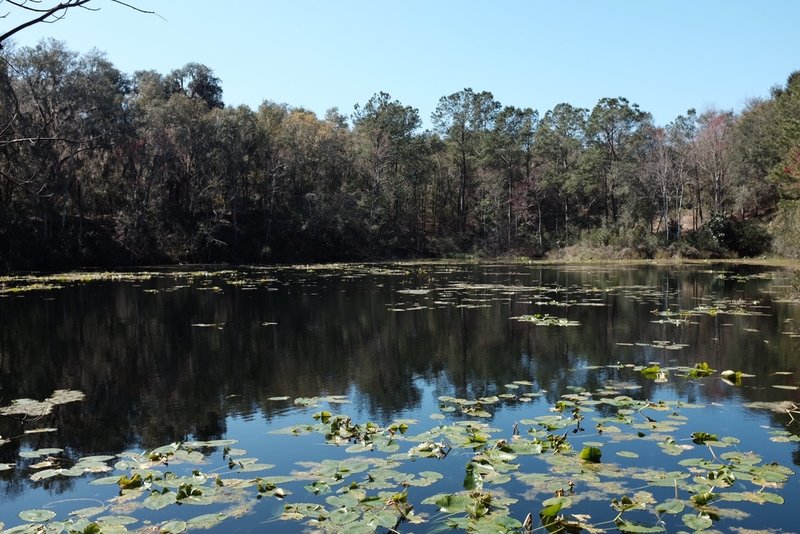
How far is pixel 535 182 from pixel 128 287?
40276 millimetres

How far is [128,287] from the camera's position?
1024 inches

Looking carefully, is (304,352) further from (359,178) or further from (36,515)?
(359,178)

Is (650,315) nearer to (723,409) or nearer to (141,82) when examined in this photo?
(723,409)

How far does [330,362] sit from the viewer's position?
11781mm

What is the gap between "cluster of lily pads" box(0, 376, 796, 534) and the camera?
4906mm

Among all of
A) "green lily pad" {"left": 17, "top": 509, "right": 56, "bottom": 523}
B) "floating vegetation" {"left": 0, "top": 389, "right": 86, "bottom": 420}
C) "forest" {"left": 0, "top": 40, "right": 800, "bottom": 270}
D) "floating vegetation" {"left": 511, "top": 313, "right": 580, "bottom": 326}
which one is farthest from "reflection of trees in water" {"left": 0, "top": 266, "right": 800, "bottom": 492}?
"forest" {"left": 0, "top": 40, "right": 800, "bottom": 270}

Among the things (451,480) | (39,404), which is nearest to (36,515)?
(451,480)

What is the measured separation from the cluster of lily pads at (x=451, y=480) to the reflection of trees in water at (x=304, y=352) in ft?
3.24

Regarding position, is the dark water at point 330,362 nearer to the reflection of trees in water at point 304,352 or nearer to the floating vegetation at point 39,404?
the reflection of trees in water at point 304,352

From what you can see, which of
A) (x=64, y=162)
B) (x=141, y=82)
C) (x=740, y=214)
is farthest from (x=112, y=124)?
(x=740, y=214)

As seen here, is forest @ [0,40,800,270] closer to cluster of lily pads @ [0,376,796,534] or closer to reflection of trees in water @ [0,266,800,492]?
reflection of trees in water @ [0,266,800,492]

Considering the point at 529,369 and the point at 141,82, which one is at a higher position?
the point at 141,82

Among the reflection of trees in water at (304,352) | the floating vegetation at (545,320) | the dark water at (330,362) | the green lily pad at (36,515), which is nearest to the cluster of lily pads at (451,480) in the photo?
the green lily pad at (36,515)

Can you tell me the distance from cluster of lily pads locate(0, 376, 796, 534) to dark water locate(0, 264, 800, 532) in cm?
12
